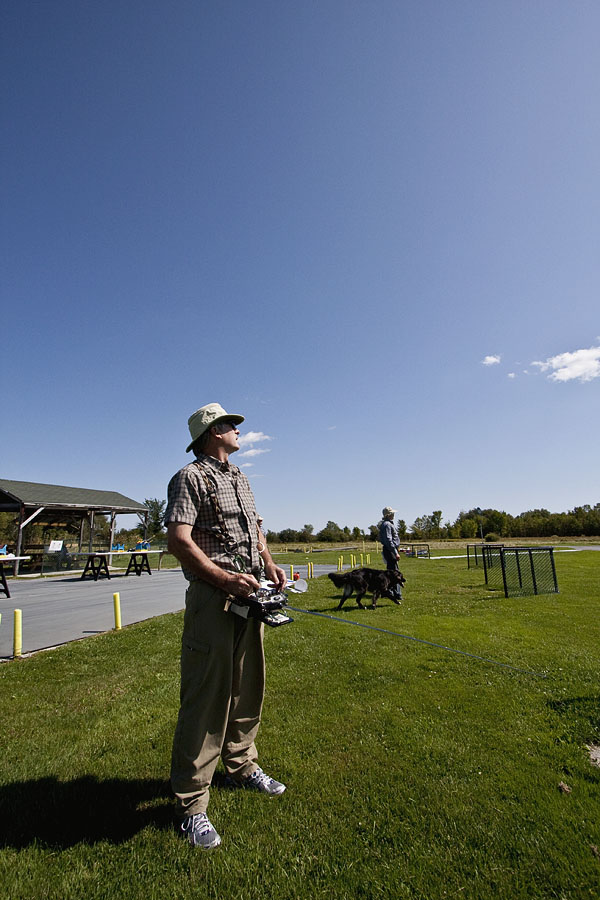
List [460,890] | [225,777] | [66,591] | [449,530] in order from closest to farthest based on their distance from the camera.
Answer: [460,890], [225,777], [66,591], [449,530]

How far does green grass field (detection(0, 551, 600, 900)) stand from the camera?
1.96 metres

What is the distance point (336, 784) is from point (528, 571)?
10.4 m

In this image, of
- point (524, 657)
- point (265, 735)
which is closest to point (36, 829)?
point (265, 735)

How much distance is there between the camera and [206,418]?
274 cm

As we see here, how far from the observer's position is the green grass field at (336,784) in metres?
1.96

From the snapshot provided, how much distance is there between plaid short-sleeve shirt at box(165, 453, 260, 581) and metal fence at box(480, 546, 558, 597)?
30.9 feet

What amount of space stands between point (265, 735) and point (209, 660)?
1.53 m

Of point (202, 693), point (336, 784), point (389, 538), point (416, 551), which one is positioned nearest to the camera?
point (202, 693)

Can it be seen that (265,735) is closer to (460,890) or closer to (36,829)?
(36,829)

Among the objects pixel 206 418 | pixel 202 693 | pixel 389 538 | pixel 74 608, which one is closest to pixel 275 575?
pixel 202 693

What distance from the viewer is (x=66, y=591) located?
14.2 meters

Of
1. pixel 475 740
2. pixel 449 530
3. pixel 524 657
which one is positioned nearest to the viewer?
pixel 475 740

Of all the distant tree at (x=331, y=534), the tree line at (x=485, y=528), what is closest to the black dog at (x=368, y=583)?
the tree line at (x=485, y=528)

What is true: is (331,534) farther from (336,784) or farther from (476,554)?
(336,784)
